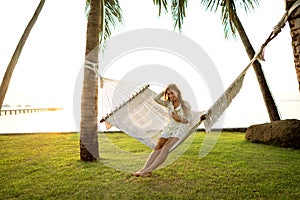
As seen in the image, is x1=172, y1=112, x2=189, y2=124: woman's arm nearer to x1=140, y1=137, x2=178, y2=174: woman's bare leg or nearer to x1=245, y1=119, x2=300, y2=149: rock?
x1=140, y1=137, x2=178, y2=174: woman's bare leg

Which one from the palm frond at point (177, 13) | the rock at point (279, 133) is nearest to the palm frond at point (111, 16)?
the palm frond at point (177, 13)

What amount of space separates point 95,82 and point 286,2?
1.82 m

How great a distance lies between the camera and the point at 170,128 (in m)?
2.23

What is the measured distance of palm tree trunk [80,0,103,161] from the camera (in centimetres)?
261

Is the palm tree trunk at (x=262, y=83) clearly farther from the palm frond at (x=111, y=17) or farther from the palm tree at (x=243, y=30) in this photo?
the palm frond at (x=111, y=17)

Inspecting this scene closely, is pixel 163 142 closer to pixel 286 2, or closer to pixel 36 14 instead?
pixel 286 2

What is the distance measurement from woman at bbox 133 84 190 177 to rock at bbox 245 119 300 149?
5.86 feet

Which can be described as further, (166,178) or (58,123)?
(58,123)

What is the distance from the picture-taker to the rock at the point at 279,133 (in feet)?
10.7

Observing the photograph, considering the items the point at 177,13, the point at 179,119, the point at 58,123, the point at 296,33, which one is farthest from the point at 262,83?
the point at 58,123

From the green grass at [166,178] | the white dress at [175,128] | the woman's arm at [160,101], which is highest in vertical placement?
the woman's arm at [160,101]

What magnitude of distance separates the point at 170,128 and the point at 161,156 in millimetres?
299

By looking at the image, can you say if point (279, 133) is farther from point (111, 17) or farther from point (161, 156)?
point (111, 17)

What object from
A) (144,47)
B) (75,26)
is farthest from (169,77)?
(75,26)
